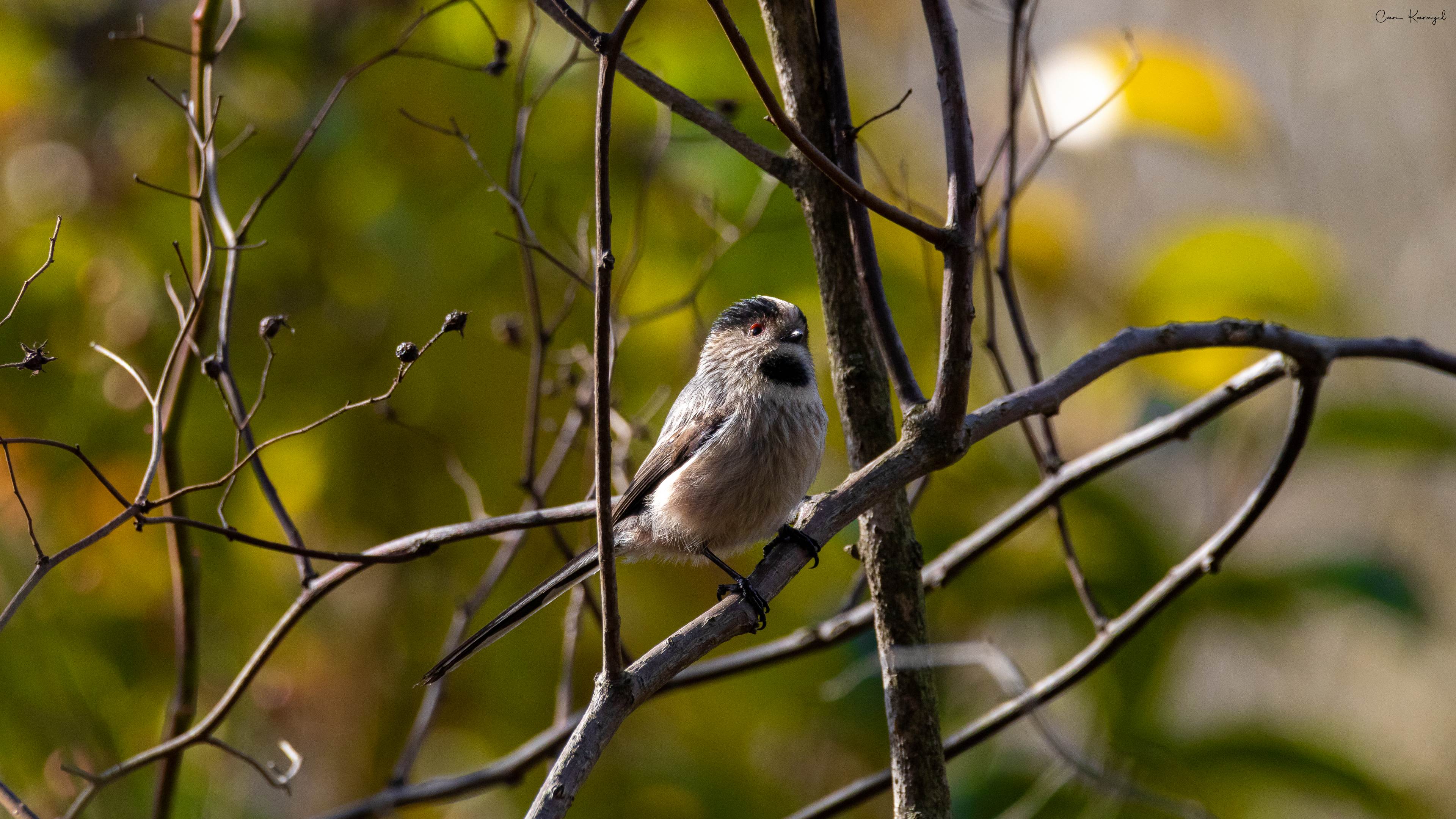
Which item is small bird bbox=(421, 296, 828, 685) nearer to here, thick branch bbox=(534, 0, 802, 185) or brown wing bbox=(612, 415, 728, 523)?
brown wing bbox=(612, 415, 728, 523)

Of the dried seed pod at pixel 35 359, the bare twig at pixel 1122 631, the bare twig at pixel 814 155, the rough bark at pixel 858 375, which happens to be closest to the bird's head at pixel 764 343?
the rough bark at pixel 858 375

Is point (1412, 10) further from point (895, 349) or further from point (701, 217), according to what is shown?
point (895, 349)

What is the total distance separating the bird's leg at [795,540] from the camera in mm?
1863

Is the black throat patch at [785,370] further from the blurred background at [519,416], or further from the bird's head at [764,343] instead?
the blurred background at [519,416]

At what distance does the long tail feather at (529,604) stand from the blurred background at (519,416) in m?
0.88

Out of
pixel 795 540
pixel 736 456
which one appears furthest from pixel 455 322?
pixel 736 456

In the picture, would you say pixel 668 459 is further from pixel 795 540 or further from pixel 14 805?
pixel 14 805

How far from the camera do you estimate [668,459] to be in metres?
2.71

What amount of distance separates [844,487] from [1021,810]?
1.87m

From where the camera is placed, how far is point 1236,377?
229 centimetres

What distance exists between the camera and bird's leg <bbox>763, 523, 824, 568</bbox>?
1.86m

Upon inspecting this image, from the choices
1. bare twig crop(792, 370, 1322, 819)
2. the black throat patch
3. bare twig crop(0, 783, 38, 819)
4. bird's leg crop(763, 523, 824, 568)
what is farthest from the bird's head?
bare twig crop(0, 783, 38, 819)

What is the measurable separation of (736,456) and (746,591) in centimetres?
74

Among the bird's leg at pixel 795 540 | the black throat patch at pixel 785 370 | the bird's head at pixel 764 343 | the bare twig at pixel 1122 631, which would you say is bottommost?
the bare twig at pixel 1122 631
